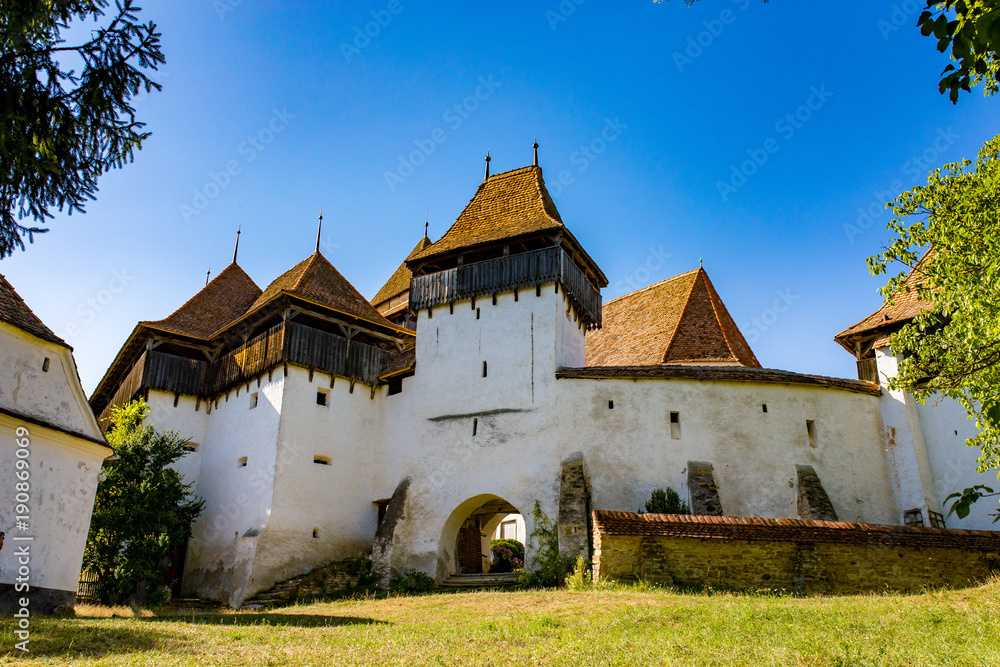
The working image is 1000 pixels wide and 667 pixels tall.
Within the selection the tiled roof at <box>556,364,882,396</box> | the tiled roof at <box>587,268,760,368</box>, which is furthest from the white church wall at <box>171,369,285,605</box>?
the tiled roof at <box>587,268,760,368</box>

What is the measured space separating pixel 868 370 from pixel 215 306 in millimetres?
19236

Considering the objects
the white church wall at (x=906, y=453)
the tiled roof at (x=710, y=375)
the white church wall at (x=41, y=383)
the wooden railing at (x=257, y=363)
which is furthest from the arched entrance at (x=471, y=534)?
the white church wall at (x=906, y=453)

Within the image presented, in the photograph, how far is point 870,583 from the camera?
1335 centimetres

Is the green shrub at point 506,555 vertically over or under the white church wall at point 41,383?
under

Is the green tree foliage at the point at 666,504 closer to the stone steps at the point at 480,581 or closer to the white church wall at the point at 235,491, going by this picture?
the stone steps at the point at 480,581

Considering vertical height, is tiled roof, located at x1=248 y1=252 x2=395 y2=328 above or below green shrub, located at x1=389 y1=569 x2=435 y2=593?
above

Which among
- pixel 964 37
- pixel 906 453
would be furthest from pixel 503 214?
pixel 964 37

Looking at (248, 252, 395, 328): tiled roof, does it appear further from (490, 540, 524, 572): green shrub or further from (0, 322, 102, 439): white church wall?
(490, 540, 524, 572): green shrub

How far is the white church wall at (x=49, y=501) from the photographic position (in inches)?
479

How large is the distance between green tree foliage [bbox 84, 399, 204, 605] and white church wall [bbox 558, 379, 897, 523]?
380 inches

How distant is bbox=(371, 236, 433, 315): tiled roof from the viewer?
29.6 m

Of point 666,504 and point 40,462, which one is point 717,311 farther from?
point 40,462

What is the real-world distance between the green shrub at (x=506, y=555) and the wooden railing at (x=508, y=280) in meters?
9.13

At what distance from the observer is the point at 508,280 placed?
1981 centimetres
